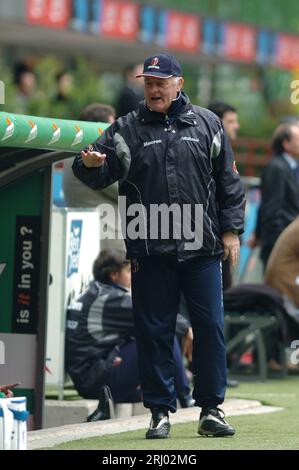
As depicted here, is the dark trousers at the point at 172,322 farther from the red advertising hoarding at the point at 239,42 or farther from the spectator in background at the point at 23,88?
the red advertising hoarding at the point at 239,42

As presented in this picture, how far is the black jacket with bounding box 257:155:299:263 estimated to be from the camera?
1424 cm

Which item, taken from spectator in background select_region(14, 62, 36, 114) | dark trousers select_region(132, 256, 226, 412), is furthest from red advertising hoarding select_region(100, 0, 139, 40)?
dark trousers select_region(132, 256, 226, 412)

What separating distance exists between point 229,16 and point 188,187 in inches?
929

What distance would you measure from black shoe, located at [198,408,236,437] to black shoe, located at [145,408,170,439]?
0.64 feet

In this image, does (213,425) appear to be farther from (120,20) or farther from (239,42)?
(239,42)

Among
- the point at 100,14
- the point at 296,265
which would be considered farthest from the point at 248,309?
the point at 100,14

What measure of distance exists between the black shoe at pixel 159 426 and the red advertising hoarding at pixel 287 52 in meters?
23.8

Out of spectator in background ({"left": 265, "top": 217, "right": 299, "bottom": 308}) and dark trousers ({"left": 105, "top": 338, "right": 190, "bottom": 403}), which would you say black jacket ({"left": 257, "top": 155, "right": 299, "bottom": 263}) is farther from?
dark trousers ({"left": 105, "top": 338, "right": 190, "bottom": 403})

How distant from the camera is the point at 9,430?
7168 mm

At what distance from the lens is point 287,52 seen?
32500mm

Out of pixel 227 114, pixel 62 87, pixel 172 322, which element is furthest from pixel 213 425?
pixel 62 87

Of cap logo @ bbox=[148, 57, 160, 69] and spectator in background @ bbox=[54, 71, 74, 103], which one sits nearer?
cap logo @ bbox=[148, 57, 160, 69]

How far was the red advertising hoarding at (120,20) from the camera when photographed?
1017 inches

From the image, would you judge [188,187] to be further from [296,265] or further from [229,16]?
[229,16]
